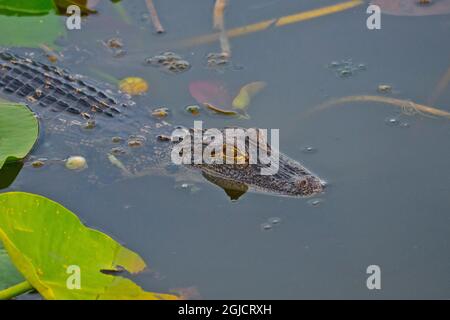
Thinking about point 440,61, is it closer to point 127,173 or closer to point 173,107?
point 173,107

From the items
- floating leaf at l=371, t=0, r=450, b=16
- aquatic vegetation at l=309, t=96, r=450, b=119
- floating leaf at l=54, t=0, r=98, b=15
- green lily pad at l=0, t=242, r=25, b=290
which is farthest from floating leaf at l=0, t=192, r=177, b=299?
floating leaf at l=371, t=0, r=450, b=16

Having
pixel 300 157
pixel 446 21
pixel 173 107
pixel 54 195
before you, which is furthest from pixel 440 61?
pixel 54 195

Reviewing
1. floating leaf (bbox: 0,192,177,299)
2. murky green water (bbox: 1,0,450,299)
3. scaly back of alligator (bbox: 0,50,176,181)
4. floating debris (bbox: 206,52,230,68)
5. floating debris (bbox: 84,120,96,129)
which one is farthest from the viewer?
floating debris (bbox: 206,52,230,68)

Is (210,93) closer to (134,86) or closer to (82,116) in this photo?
(134,86)

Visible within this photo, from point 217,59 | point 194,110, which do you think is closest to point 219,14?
point 217,59

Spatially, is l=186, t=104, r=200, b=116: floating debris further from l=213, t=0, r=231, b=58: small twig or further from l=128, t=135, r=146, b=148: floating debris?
l=213, t=0, r=231, b=58: small twig

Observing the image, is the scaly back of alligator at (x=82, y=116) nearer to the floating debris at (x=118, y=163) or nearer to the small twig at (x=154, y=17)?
the floating debris at (x=118, y=163)
